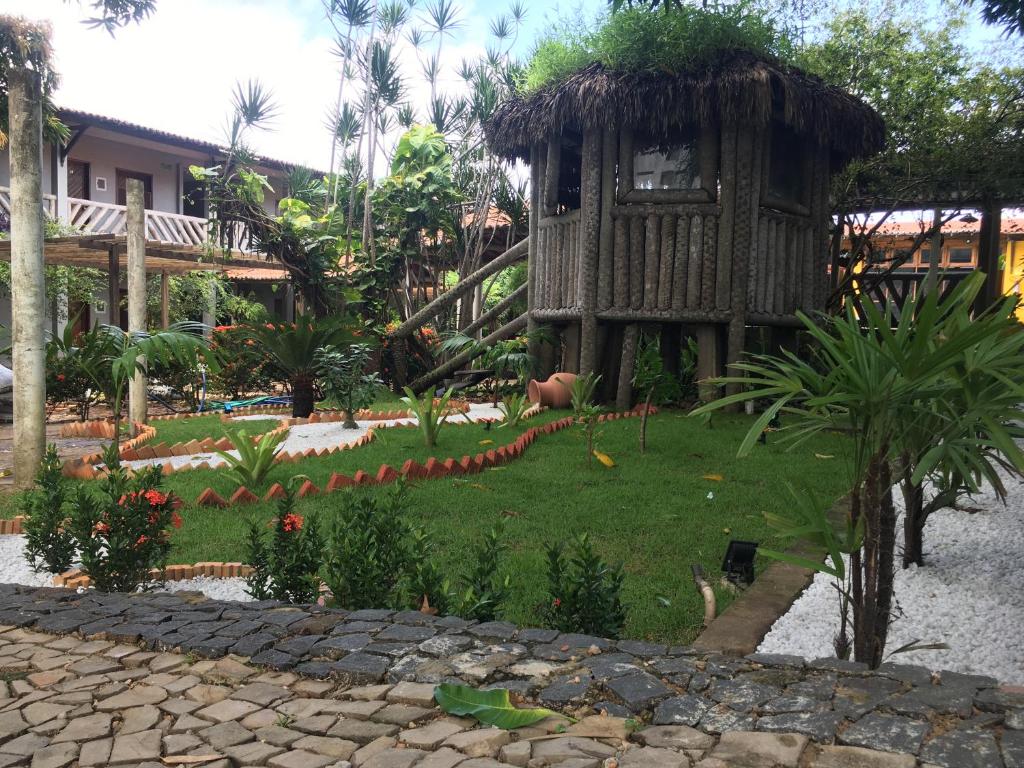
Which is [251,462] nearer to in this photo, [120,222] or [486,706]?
[486,706]

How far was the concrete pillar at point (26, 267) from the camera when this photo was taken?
612 centimetres

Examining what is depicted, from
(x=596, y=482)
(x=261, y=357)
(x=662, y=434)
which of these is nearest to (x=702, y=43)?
Result: (x=662, y=434)

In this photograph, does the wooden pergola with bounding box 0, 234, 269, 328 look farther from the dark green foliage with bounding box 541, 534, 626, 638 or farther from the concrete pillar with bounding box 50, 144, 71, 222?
the dark green foliage with bounding box 541, 534, 626, 638

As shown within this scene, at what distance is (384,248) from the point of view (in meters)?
16.2

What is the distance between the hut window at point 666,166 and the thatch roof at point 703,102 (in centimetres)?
31

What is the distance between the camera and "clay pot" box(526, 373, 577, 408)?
34.7 ft

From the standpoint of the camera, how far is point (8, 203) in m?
14.3

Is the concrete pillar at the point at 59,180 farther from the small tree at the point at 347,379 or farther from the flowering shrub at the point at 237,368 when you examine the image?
the small tree at the point at 347,379

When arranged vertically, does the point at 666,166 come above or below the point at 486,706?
above

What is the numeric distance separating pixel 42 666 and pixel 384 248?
44.5 ft

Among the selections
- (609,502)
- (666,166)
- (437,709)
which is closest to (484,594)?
(437,709)

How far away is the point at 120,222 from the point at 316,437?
1041 cm

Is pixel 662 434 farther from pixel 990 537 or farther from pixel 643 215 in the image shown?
pixel 990 537

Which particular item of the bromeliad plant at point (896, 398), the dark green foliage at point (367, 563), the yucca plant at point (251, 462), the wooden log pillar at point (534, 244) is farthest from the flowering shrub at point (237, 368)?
the bromeliad plant at point (896, 398)
